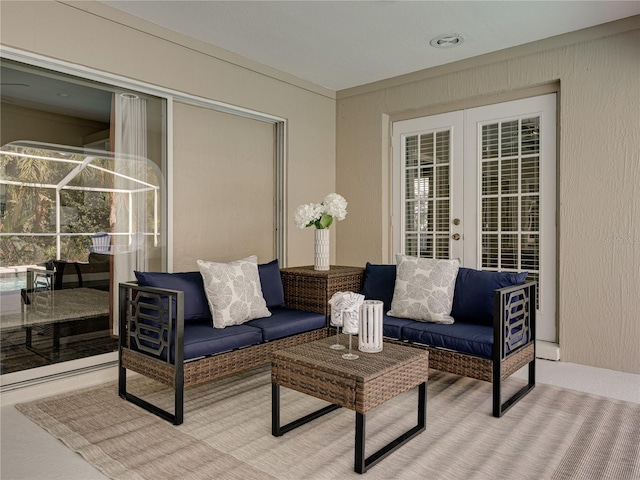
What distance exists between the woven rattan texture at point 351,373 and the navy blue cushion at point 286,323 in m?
0.70

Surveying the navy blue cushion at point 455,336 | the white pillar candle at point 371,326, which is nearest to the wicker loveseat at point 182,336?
the navy blue cushion at point 455,336

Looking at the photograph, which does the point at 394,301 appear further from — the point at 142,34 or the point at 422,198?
the point at 142,34

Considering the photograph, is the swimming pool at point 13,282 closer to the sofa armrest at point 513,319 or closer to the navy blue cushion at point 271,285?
the navy blue cushion at point 271,285

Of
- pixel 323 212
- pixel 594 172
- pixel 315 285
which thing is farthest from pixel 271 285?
pixel 594 172

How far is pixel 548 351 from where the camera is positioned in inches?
153

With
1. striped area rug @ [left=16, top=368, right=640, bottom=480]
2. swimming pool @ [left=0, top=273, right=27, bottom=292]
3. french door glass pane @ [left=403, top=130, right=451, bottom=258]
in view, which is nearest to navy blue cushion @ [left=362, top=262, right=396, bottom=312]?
striped area rug @ [left=16, top=368, right=640, bottom=480]

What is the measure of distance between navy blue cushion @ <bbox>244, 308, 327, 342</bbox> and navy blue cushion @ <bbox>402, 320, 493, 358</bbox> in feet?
2.41

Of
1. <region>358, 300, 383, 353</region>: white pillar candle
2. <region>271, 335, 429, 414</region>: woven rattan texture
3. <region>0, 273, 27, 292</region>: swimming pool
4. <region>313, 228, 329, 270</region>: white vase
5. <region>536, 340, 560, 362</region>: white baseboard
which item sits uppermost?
<region>313, 228, 329, 270</region>: white vase

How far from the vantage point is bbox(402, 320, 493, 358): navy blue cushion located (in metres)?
2.84

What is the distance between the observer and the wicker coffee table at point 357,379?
210 cm

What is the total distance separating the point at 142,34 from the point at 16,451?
9.56 feet

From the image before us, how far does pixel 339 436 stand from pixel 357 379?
53cm

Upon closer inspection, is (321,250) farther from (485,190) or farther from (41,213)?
(41,213)

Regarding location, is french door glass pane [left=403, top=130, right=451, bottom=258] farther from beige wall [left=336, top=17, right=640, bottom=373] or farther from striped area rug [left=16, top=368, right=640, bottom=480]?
striped area rug [left=16, top=368, right=640, bottom=480]
